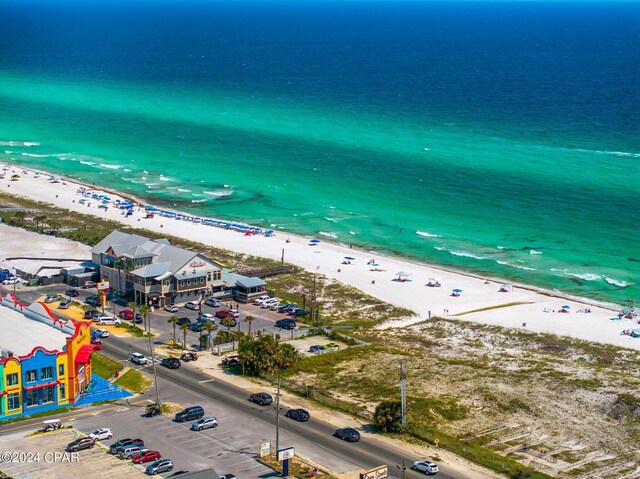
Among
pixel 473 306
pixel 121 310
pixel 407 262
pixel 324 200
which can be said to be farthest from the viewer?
pixel 324 200

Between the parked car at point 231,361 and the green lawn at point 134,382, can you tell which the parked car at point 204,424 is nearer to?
the green lawn at point 134,382

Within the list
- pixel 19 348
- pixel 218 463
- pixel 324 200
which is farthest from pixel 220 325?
pixel 324 200

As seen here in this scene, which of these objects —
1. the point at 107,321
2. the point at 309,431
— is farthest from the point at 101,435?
the point at 107,321

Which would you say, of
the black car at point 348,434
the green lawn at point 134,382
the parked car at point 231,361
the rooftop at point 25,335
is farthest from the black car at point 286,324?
the black car at point 348,434

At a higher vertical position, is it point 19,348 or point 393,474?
point 19,348

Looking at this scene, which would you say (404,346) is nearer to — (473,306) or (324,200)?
(473,306)

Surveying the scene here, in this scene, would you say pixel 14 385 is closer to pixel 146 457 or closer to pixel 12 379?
pixel 12 379
